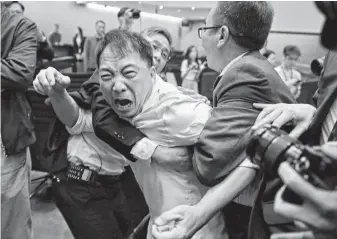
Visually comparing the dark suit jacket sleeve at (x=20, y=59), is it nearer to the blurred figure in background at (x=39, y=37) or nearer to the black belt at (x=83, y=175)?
the blurred figure in background at (x=39, y=37)

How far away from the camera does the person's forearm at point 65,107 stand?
126 cm

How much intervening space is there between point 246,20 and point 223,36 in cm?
8

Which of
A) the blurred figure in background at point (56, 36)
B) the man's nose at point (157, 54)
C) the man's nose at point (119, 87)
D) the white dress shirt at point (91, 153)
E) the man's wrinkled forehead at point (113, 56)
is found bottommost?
the blurred figure in background at point (56, 36)

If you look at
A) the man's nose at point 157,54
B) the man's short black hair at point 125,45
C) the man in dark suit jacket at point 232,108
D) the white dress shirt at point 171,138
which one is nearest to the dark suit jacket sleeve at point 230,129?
the man in dark suit jacket at point 232,108

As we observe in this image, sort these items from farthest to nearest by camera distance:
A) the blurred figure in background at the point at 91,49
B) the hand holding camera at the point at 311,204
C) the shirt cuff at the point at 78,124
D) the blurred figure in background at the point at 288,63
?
1. the blurred figure in background at the point at 91,49
2. the blurred figure in background at the point at 288,63
3. the shirt cuff at the point at 78,124
4. the hand holding camera at the point at 311,204

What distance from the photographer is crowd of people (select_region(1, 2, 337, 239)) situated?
0.84m

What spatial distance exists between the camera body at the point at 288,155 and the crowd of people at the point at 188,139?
0.06 feet

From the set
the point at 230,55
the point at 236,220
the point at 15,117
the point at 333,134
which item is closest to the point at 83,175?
the point at 15,117

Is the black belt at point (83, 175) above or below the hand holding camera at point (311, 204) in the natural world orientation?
below

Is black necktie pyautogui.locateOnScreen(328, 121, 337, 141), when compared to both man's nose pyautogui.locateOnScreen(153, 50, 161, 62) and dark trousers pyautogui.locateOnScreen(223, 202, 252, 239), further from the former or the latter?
man's nose pyautogui.locateOnScreen(153, 50, 161, 62)

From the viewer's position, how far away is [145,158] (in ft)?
3.45

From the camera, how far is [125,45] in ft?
3.63

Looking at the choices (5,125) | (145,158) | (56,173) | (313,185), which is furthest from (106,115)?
(5,125)

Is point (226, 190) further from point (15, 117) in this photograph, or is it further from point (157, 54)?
point (15, 117)
